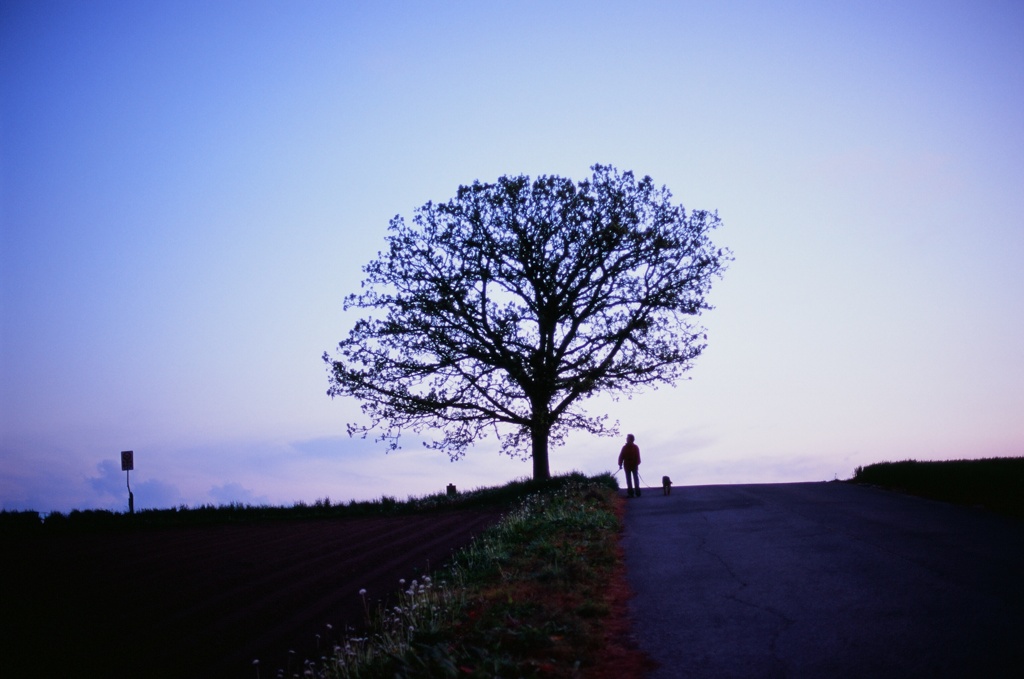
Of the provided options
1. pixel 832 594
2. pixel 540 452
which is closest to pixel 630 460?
pixel 540 452

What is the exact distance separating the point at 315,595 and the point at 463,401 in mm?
16699

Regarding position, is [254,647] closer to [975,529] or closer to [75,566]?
[75,566]

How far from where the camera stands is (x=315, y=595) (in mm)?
11477

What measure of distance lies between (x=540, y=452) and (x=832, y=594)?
19.9 meters

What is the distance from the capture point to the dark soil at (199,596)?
28.3 feet

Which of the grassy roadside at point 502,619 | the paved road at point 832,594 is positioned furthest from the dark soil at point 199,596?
the paved road at point 832,594

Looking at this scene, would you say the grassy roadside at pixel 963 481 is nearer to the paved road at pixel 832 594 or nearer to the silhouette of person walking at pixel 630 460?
the paved road at pixel 832 594

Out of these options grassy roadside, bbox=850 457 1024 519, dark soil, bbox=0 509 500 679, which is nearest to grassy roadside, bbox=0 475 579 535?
dark soil, bbox=0 509 500 679

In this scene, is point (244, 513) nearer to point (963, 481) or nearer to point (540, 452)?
point (540, 452)

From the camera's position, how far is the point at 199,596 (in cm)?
1201

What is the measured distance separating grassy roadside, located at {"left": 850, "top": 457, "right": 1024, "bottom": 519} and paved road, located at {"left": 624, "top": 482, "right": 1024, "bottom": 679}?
111cm

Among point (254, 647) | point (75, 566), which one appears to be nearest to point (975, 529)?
point (254, 647)

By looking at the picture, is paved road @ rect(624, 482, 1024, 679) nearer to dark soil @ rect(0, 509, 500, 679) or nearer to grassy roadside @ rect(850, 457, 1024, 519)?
grassy roadside @ rect(850, 457, 1024, 519)

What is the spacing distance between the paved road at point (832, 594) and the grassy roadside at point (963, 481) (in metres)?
1.11
